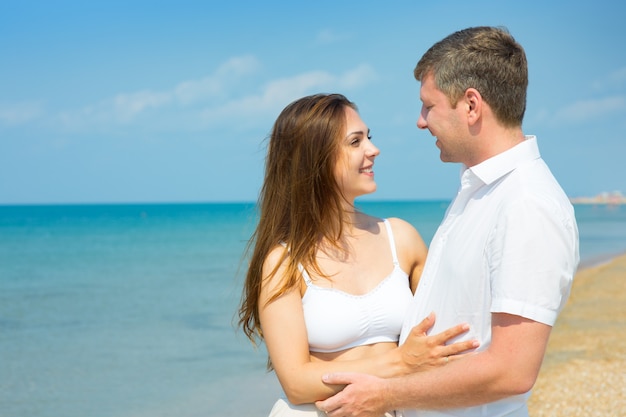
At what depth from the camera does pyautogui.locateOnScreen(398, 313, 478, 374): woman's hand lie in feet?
8.73

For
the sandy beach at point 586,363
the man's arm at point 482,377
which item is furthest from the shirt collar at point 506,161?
the sandy beach at point 586,363

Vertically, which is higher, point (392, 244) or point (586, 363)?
point (392, 244)

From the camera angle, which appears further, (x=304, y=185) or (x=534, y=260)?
(x=304, y=185)

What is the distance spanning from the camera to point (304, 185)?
351cm

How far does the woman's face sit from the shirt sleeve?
119 cm

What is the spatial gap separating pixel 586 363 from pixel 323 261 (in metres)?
7.12

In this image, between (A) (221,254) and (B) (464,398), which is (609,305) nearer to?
(B) (464,398)

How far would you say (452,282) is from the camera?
8.80 feet

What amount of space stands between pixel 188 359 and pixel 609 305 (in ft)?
28.1

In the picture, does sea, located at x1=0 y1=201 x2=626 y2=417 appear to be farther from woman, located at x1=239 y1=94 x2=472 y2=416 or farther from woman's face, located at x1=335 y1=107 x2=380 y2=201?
woman's face, located at x1=335 y1=107 x2=380 y2=201

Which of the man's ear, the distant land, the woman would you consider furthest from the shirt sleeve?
the distant land

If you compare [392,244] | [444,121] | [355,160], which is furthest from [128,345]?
[444,121]

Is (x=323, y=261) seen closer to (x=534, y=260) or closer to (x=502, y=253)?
(x=502, y=253)

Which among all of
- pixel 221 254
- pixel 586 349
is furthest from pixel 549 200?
pixel 221 254
